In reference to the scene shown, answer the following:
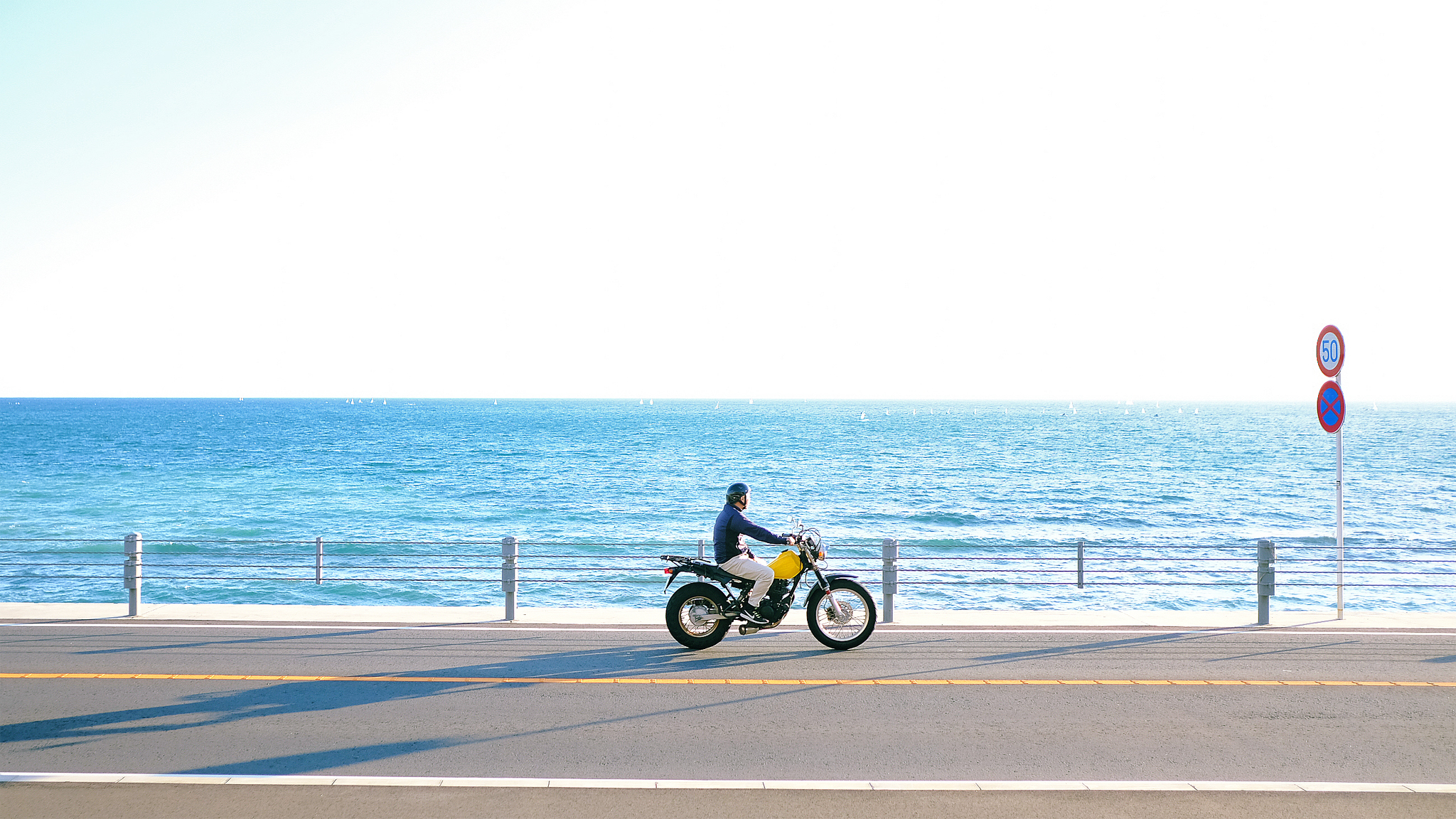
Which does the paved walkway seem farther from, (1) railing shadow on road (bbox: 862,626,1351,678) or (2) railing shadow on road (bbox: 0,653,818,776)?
(2) railing shadow on road (bbox: 0,653,818,776)

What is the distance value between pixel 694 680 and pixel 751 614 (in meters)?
1.65

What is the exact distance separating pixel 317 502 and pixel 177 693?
44096mm

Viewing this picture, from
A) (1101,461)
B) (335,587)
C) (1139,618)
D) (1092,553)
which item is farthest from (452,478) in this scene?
(1139,618)

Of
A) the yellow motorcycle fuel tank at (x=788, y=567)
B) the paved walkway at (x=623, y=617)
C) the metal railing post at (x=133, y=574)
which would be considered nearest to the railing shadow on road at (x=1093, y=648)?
the paved walkway at (x=623, y=617)

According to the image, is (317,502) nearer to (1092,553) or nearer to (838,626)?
(1092,553)

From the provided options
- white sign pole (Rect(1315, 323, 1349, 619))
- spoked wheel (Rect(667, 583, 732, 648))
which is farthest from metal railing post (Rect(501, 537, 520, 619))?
white sign pole (Rect(1315, 323, 1349, 619))

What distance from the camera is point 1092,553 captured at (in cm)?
3478

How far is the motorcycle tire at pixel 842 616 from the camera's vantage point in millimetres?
10562

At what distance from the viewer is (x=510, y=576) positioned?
12.4 metres

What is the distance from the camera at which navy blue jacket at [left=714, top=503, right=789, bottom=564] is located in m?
10.4

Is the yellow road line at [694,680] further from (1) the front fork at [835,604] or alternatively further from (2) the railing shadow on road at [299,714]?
(1) the front fork at [835,604]

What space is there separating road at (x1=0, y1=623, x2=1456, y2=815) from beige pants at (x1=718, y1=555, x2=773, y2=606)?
0.66 metres

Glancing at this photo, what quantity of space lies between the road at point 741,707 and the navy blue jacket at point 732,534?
108cm

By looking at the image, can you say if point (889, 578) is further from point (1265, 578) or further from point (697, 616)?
point (1265, 578)
